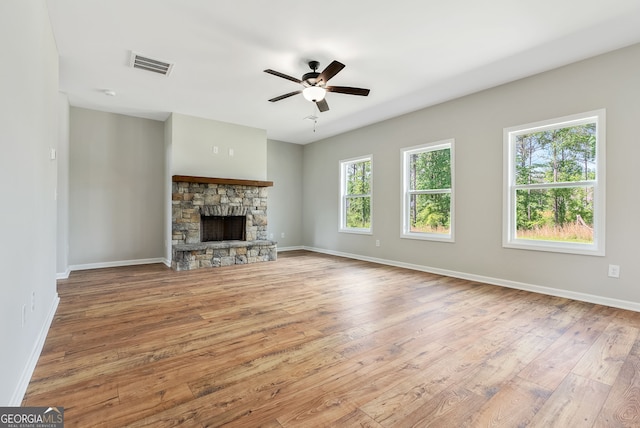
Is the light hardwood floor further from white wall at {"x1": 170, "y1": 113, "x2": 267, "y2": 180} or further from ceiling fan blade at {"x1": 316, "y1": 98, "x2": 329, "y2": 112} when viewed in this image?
white wall at {"x1": 170, "y1": 113, "x2": 267, "y2": 180}

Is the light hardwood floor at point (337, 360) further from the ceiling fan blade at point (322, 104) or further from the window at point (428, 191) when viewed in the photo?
the ceiling fan blade at point (322, 104)

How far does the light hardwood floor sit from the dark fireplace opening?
7.71ft

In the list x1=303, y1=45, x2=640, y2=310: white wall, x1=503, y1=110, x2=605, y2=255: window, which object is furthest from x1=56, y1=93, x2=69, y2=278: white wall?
x1=503, y1=110, x2=605, y2=255: window

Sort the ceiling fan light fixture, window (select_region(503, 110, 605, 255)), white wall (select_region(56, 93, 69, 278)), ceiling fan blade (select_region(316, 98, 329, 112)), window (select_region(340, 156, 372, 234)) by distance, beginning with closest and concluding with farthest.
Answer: window (select_region(503, 110, 605, 255)), the ceiling fan light fixture, ceiling fan blade (select_region(316, 98, 329, 112)), white wall (select_region(56, 93, 69, 278)), window (select_region(340, 156, 372, 234))

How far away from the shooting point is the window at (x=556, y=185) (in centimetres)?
337

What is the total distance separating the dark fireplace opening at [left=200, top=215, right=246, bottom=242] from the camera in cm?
597

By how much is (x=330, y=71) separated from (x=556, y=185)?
3.04m

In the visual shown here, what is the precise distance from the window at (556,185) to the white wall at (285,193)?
478cm

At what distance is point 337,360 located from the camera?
205cm

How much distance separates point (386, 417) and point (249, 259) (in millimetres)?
4562

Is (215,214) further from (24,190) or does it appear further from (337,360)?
(337,360)

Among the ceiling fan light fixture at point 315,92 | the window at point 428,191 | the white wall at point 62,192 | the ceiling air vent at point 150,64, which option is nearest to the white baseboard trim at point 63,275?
the white wall at point 62,192

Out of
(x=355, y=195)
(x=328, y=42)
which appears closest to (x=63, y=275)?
(x=328, y=42)

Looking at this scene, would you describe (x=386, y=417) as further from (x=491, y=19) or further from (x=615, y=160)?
(x=615, y=160)
